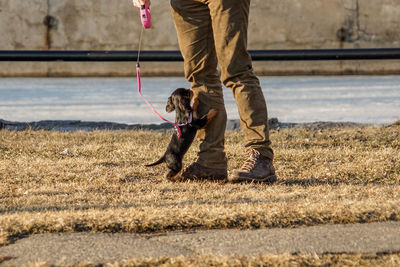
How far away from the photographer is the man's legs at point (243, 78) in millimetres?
4527

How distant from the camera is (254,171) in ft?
15.4

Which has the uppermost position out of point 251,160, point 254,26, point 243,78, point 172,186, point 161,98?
point 243,78

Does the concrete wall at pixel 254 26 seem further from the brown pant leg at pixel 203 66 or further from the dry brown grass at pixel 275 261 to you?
the dry brown grass at pixel 275 261

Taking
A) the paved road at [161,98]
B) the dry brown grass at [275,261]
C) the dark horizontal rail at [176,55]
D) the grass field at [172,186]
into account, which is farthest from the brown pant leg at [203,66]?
the paved road at [161,98]

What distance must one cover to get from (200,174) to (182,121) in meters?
0.37

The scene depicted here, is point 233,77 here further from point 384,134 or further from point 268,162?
point 384,134

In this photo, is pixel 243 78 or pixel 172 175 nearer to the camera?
pixel 243 78

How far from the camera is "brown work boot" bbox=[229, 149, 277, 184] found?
15.4 feet

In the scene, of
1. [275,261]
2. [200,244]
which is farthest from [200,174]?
[275,261]

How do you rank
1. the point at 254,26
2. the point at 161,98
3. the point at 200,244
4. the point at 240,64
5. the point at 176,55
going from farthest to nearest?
the point at 254,26 < the point at 161,98 < the point at 176,55 < the point at 240,64 < the point at 200,244

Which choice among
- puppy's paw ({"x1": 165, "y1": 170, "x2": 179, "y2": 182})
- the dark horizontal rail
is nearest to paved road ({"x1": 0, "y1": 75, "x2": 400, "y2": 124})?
the dark horizontal rail

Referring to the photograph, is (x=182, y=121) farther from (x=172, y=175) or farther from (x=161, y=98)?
(x=161, y=98)

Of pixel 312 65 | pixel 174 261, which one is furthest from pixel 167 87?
pixel 174 261

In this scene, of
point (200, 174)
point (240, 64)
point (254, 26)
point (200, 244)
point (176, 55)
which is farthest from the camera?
point (254, 26)
